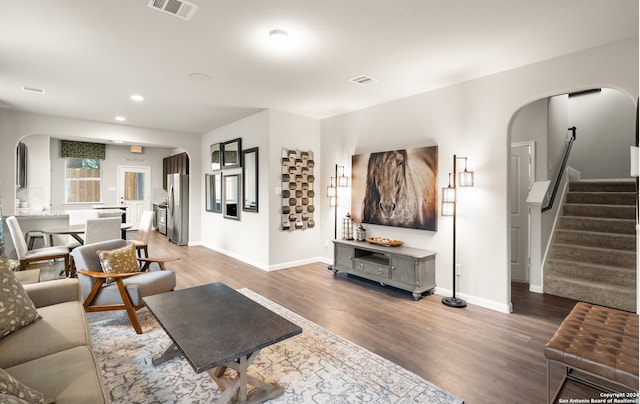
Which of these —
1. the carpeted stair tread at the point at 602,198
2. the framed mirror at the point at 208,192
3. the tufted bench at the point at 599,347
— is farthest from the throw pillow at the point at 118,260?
the carpeted stair tread at the point at 602,198

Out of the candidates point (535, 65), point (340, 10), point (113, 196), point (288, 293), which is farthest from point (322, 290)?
point (113, 196)

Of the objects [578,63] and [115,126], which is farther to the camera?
A: [115,126]

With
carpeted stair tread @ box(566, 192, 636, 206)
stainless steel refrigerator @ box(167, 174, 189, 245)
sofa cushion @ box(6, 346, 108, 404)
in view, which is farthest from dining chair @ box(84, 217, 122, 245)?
carpeted stair tread @ box(566, 192, 636, 206)

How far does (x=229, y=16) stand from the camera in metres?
2.43

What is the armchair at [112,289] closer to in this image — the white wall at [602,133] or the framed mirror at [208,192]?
the framed mirror at [208,192]

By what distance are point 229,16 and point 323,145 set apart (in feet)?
11.4

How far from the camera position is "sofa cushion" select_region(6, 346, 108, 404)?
1349 mm

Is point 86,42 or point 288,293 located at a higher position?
point 86,42

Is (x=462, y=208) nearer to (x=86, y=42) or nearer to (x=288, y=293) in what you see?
(x=288, y=293)

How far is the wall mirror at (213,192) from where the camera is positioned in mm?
6672

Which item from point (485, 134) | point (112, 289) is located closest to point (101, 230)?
point (112, 289)

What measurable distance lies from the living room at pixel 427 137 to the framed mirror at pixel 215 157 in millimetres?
184

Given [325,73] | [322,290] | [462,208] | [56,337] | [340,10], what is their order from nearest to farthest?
[56,337] → [340,10] → [325,73] → [462,208] → [322,290]

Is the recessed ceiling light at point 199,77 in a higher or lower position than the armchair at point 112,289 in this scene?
higher
